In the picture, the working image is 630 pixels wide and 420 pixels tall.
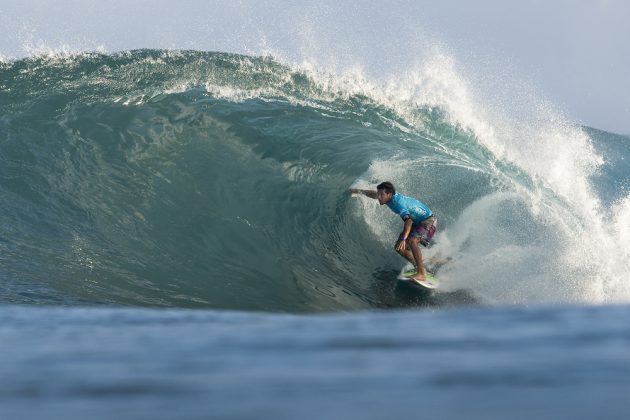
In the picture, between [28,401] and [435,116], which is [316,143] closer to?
[435,116]

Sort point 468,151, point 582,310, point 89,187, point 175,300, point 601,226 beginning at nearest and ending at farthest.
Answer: point 582,310
point 175,300
point 89,187
point 601,226
point 468,151

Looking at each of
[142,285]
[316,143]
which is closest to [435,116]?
[316,143]

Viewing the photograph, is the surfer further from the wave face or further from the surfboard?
the wave face

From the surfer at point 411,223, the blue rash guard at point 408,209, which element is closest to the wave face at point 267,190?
the surfer at point 411,223

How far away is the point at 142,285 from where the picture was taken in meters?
8.39

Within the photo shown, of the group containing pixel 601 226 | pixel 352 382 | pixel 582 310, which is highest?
pixel 601 226

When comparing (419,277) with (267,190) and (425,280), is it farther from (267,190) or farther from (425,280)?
(267,190)

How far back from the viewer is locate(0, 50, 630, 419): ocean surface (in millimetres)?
2266

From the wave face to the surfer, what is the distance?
1.70 feet

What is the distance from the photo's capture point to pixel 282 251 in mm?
9992

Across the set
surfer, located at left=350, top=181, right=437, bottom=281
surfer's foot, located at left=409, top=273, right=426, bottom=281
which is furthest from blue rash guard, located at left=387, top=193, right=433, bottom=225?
surfer's foot, located at left=409, top=273, right=426, bottom=281

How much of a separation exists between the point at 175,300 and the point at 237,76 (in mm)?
8055

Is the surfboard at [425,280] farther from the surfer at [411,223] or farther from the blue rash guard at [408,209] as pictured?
the blue rash guard at [408,209]

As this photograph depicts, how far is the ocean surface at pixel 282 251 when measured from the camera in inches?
89.2
